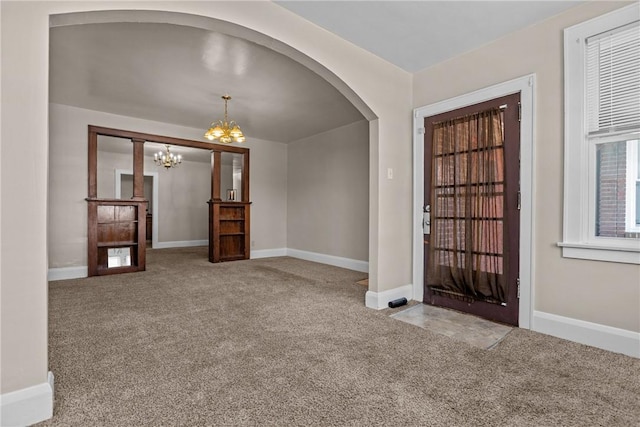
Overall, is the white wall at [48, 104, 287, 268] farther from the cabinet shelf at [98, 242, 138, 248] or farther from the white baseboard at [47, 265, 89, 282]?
the cabinet shelf at [98, 242, 138, 248]

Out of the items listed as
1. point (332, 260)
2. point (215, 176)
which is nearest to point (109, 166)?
point (215, 176)

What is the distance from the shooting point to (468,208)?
9.98 feet

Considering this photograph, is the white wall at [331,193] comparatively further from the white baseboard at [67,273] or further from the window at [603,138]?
the white baseboard at [67,273]

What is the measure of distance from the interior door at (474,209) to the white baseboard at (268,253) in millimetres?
4122

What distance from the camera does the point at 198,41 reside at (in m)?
2.90

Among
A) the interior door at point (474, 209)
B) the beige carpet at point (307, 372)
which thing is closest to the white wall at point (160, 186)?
the beige carpet at point (307, 372)

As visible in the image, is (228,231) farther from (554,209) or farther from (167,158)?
(554,209)

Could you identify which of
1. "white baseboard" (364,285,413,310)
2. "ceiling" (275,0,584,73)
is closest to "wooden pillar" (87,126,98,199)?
"ceiling" (275,0,584,73)

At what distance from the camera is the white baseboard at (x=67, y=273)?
4.62 m

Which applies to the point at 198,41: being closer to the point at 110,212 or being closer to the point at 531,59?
the point at 531,59

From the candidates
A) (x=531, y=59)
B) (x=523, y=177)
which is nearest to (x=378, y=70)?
(x=531, y=59)

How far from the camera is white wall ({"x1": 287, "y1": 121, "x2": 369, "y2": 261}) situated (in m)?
5.46

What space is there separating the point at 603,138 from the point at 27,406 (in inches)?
150

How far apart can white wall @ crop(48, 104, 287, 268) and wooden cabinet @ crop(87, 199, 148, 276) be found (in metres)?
0.14
